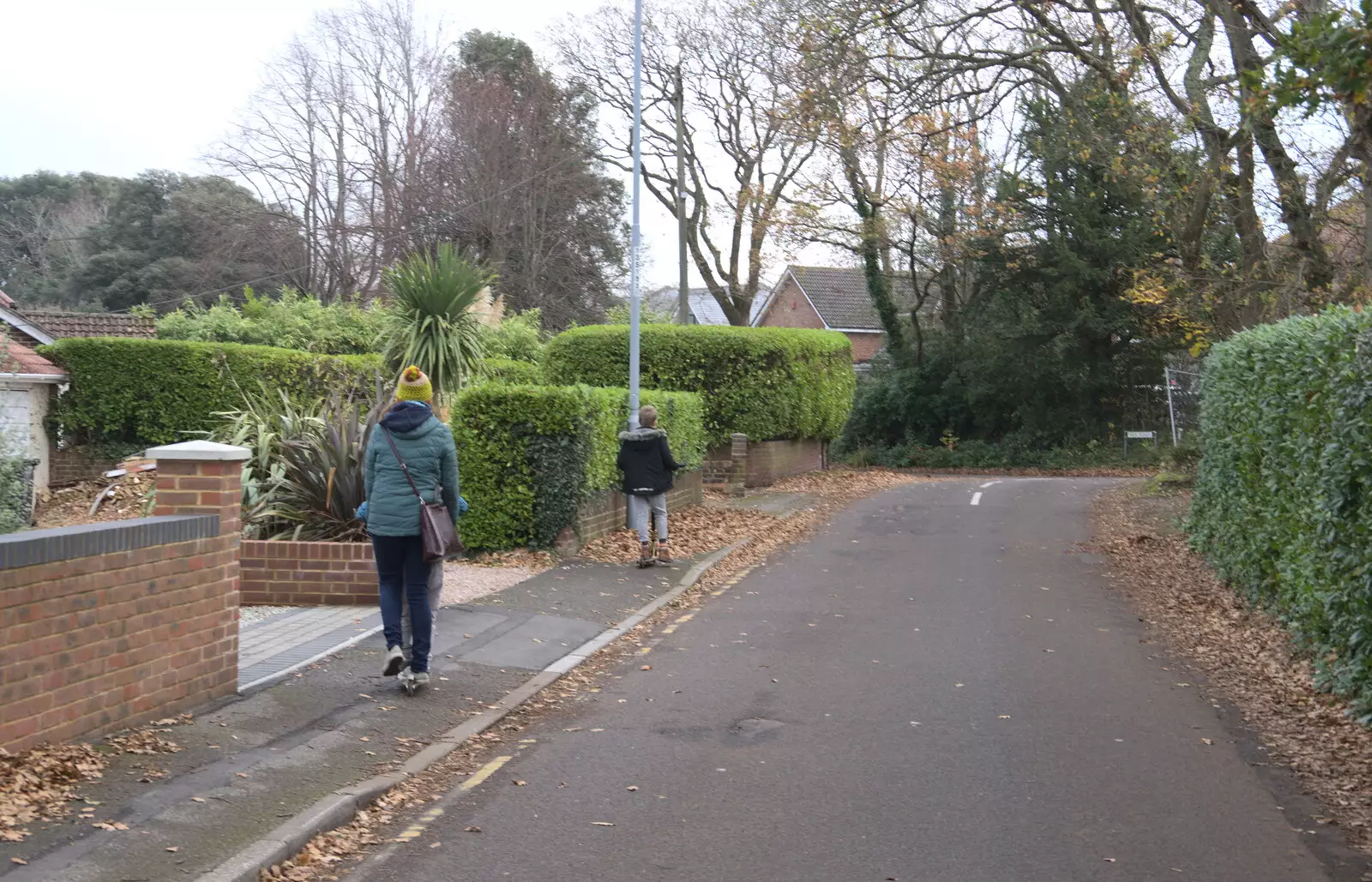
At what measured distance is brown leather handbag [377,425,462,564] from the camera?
7.83 m

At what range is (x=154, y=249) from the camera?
47.2 metres

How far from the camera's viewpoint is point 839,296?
195 feet

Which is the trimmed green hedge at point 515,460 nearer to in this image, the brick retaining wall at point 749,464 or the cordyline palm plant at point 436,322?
the cordyline palm plant at point 436,322

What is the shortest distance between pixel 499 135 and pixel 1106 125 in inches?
875

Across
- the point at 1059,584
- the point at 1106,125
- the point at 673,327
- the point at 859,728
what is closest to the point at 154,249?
the point at 673,327

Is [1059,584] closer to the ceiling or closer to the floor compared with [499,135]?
→ closer to the floor

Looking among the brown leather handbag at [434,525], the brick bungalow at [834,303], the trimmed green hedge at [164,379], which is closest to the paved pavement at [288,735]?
the brown leather handbag at [434,525]

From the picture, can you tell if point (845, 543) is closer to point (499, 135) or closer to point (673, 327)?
point (673, 327)

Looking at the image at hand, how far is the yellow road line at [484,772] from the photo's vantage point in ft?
21.0

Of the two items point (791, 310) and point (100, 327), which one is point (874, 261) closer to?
point (100, 327)

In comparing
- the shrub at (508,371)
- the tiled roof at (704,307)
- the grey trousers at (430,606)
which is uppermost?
the tiled roof at (704,307)

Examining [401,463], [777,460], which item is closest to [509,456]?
[401,463]

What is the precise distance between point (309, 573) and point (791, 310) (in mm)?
52603

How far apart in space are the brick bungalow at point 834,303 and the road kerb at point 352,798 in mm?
47375
